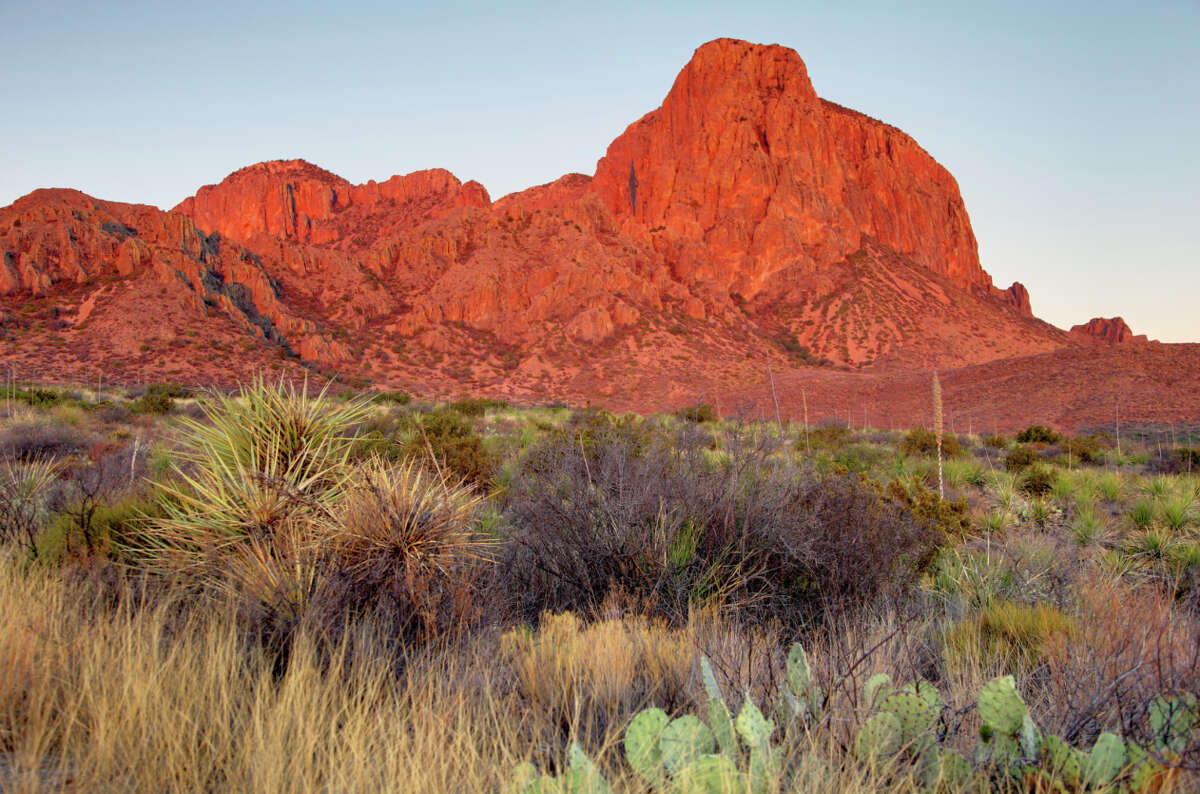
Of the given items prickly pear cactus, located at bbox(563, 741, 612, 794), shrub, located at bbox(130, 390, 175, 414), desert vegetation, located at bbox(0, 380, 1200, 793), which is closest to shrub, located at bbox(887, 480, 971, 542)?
desert vegetation, located at bbox(0, 380, 1200, 793)

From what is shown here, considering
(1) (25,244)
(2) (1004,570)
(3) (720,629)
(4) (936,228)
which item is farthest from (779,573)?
(4) (936,228)

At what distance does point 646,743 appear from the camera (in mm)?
2105

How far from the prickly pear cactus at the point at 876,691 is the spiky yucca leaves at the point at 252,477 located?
3.07 metres

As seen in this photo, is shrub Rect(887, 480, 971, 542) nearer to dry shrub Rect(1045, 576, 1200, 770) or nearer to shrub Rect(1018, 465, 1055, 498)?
dry shrub Rect(1045, 576, 1200, 770)

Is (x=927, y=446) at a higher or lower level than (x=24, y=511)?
lower

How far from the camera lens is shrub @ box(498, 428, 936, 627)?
4418 mm

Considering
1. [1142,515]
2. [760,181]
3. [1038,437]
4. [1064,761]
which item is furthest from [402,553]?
[760,181]

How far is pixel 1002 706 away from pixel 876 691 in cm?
43

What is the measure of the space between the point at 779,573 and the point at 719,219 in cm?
8245

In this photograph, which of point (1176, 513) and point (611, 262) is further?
point (611, 262)

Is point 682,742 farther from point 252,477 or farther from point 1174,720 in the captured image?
point 252,477

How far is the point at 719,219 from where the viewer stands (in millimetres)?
82312

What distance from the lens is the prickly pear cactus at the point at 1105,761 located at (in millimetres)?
1908

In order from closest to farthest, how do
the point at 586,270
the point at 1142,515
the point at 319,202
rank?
the point at 1142,515 < the point at 586,270 < the point at 319,202
